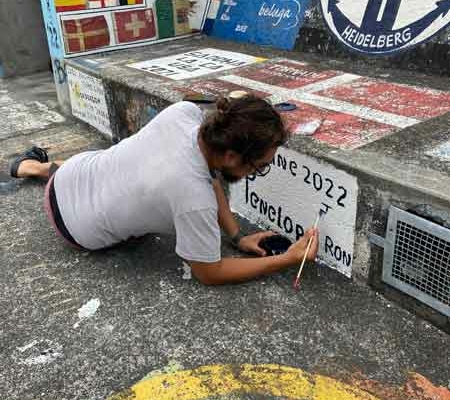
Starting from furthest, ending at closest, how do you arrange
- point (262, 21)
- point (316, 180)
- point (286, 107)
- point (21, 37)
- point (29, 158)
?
point (21, 37), point (262, 21), point (29, 158), point (286, 107), point (316, 180)

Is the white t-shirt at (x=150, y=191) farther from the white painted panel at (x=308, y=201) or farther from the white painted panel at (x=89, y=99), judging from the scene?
the white painted panel at (x=89, y=99)

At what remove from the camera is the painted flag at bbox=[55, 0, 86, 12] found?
454cm

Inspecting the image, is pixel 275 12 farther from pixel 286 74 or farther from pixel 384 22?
pixel 384 22

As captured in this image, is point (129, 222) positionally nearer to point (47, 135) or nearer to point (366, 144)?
point (366, 144)

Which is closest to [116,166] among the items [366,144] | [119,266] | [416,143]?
[119,266]

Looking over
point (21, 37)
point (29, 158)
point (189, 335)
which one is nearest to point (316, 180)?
point (189, 335)

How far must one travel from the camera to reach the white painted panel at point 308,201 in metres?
2.31

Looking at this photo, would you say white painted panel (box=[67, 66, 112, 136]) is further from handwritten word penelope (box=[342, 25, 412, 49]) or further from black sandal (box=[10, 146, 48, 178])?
handwritten word penelope (box=[342, 25, 412, 49])

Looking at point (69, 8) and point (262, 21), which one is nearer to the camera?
point (69, 8)

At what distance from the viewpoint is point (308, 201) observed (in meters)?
2.51

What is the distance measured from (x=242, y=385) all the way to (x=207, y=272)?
53cm

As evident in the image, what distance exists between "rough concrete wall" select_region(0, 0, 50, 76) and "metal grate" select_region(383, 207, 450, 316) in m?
6.20

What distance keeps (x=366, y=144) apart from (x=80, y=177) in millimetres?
1411

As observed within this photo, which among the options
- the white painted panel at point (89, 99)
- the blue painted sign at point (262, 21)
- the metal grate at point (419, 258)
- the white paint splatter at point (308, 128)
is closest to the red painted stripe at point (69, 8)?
the white painted panel at point (89, 99)
